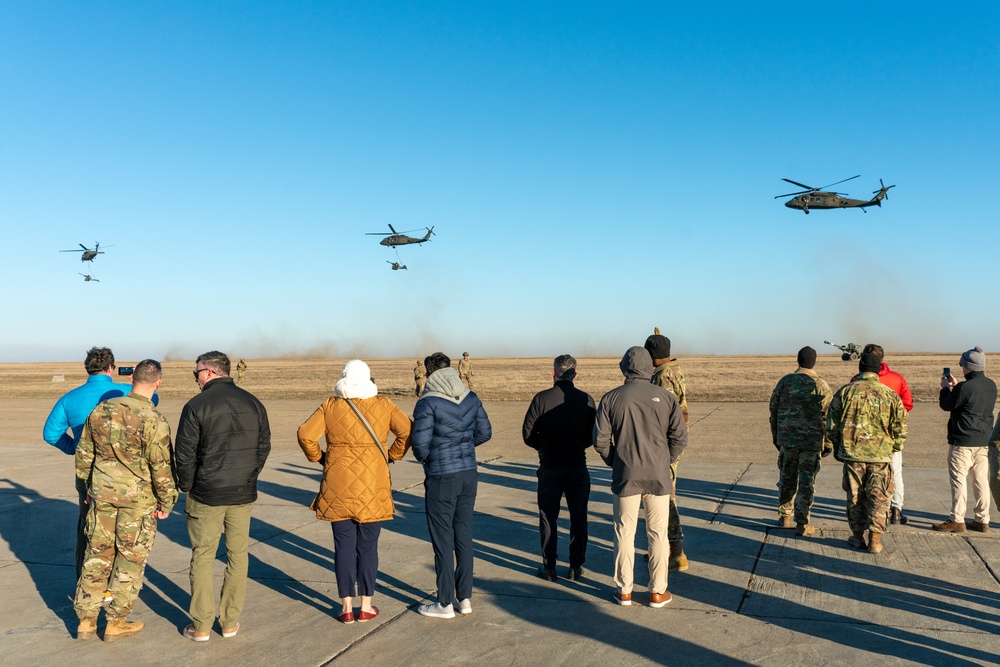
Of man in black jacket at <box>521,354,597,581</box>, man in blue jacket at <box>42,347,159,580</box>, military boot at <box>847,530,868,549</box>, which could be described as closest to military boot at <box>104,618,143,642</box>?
man in blue jacket at <box>42,347,159,580</box>

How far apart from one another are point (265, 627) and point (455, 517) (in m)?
1.50

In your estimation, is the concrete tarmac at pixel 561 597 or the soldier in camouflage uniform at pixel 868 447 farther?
the soldier in camouflage uniform at pixel 868 447

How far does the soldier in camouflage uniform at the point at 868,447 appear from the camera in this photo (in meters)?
7.17

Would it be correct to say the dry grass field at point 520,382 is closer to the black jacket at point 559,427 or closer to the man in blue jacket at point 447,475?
Result: the black jacket at point 559,427

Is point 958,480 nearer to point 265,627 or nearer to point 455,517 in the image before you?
point 455,517

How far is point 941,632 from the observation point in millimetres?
5102

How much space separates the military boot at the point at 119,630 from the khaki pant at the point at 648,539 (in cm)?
340

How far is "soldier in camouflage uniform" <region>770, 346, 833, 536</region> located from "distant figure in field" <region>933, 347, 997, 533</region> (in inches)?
51.7

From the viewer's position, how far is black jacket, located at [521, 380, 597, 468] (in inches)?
251

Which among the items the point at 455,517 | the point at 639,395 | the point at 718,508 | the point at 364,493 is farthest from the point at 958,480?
the point at 364,493

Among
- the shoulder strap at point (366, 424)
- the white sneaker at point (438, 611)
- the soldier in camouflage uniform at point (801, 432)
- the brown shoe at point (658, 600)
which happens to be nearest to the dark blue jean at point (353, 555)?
the white sneaker at point (438, 611)

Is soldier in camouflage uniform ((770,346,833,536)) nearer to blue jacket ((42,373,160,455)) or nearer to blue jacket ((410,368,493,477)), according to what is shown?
blue jacket ((410,368,493,477))

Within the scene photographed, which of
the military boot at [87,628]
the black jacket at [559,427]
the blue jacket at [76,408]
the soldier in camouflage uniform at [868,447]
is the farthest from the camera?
the soldier in camouflage uniform at [868,447]

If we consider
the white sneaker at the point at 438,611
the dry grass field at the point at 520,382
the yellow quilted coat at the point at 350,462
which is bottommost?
the dry grass field at the point at 520,382
